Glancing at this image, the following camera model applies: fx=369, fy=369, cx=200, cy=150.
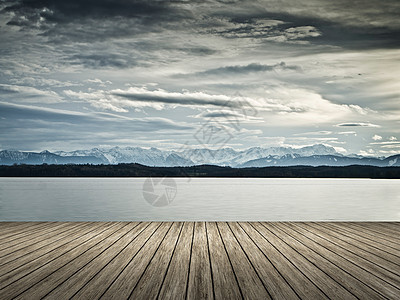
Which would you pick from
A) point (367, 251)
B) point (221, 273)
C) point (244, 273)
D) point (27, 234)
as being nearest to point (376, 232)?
point (367, 251)

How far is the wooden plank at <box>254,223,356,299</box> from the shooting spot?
9.25 ft

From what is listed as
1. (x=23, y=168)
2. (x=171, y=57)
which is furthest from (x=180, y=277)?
(x=23, y=168)

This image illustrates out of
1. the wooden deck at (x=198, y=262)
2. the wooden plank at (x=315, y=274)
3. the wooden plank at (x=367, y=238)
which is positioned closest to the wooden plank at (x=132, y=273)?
the wooden deck at (x=198, y=262)

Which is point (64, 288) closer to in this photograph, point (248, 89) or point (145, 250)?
point (145, 250)

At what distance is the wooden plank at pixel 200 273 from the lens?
2.80 m

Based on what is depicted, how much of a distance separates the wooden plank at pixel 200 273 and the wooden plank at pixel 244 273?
10.0 inches

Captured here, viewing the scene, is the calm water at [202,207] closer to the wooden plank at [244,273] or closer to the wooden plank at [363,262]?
the wooden plank at [363,262]

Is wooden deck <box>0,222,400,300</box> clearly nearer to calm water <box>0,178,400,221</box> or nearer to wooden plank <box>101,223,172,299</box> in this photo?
wooden plank <box>101,223,172,299</box>

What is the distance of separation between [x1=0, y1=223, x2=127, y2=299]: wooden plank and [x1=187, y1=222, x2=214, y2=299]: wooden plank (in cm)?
125

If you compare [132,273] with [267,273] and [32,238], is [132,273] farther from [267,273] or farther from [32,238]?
[32,238]

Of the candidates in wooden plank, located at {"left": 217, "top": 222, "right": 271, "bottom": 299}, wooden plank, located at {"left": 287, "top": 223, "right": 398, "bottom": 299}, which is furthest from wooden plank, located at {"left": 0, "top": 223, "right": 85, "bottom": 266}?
wooden plank, located at {"left": 287, "top": 223, "right": 398, "bottom": 299}

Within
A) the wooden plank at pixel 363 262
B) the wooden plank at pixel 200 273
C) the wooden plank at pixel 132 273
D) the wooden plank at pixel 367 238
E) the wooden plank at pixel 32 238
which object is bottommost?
the wooden plank at pixel 367 238

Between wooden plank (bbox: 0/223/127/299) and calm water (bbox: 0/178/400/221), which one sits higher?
wooden plank (bbox: 0/223/127/299)

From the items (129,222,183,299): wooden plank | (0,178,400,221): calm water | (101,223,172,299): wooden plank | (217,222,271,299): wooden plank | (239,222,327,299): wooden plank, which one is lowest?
(0,178,400,221): calm water
